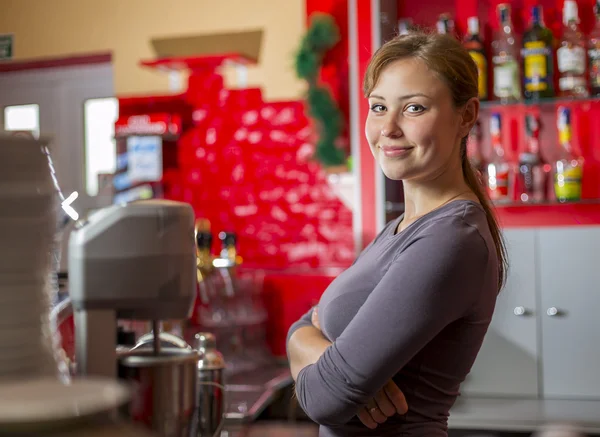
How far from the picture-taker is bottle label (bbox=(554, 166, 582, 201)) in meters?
3.43

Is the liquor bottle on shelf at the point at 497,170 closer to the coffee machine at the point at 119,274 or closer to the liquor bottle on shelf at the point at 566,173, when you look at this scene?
the liquor bottle on shelf at the point at 566,173

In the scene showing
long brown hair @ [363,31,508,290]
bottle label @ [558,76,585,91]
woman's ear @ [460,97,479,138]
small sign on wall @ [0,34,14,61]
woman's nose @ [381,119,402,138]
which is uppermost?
small sign on wall @ [0,34,14,61]

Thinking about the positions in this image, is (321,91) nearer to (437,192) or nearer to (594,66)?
(594,66)

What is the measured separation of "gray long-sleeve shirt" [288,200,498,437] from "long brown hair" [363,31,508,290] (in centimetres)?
15

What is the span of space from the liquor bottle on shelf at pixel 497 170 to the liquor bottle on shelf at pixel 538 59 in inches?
7.3

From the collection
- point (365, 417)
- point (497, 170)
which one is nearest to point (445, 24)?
point (497, 170)

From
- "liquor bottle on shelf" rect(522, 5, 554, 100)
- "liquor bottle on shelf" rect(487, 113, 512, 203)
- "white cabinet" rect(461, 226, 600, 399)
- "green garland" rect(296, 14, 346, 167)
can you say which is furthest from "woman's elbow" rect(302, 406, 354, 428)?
"green garland" rect(296, 14, 346, 167)

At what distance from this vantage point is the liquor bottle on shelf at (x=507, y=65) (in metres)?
3.48

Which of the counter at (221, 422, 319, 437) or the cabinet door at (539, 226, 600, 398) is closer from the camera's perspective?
the cabinet door at (539, 226, 600, 398)

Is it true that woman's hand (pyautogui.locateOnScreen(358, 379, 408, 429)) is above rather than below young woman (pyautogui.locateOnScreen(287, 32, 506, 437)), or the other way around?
below

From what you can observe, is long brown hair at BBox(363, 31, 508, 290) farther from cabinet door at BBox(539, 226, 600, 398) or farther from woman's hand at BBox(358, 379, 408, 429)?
cabinet door at BBox(539, 226, 600, 398)

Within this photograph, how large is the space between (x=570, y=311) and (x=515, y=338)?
238mm

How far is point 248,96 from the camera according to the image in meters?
4.39

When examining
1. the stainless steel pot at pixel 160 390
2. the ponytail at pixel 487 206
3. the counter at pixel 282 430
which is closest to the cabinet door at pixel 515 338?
the counter at pixel 282 430
